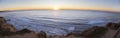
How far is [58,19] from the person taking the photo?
39 cm

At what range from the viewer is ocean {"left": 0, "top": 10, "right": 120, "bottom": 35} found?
14.3 inches

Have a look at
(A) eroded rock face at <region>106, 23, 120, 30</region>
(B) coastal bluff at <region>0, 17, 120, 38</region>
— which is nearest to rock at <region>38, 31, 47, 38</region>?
(B) coastal bluff at <region>0, 17, 120, 38</region>

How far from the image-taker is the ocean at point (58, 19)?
1.19 ft

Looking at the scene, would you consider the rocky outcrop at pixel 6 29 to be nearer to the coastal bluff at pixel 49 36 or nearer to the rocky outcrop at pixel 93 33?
the coastal bluff at pixel 49 36

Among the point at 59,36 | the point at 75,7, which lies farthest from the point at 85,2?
the point at 59,36

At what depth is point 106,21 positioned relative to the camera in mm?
389

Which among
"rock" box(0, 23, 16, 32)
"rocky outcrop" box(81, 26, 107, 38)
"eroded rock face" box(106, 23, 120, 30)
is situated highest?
"rock" box(0, 23, 16, 32)

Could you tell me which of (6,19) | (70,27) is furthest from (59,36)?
(6,19)

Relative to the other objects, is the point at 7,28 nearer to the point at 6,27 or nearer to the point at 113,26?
the point at 6,27

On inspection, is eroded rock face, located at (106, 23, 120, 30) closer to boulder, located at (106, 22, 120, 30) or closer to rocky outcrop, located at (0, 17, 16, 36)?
boulder, located at (106, 22, 120, 30)

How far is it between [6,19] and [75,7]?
0.61 ft

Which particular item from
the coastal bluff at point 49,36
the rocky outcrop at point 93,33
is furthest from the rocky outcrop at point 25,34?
the rocky outcrop at point 93,33

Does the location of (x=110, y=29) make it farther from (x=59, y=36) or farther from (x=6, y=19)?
(x=6, y=19)

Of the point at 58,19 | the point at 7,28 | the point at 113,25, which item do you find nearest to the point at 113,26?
the point at 113,25
